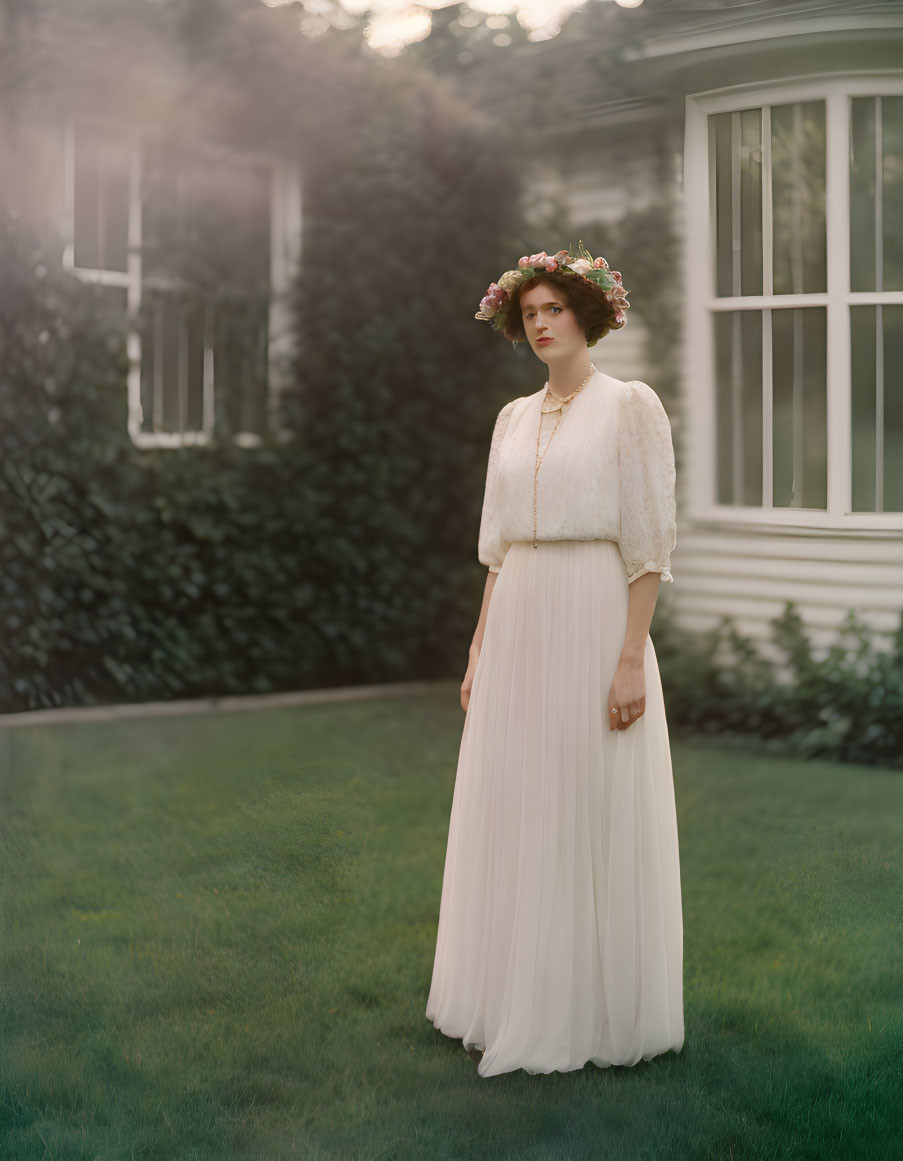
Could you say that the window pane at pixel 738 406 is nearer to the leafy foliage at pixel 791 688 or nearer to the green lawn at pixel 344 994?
the leafy foliage at pixel 791 688

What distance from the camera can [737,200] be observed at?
388cm

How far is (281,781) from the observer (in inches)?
117

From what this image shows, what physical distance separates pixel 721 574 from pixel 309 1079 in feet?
8.96

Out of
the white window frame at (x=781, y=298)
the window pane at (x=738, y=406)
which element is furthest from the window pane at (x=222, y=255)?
the window pane at (x=738, y=406)

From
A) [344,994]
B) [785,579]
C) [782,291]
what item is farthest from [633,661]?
[782,291]

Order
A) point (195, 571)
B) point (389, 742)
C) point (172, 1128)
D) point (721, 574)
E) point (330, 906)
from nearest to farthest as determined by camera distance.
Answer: point (172, 1128) < point (330, 906) < point (721, 574) < point (389, 742) < point (195, 571)

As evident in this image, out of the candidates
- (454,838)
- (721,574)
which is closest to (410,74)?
(721,574)

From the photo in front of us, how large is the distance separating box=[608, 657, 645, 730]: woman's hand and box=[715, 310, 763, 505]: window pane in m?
2.21

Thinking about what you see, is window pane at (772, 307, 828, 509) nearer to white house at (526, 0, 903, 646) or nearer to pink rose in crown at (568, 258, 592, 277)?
white house at (526, 0, 903, 646)

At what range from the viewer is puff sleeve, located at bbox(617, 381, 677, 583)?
235 centimetres

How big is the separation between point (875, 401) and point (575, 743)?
84.3 inches

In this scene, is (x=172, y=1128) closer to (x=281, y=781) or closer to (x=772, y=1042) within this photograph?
(x=281, y=781)

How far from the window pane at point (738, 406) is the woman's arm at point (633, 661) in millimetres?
2160

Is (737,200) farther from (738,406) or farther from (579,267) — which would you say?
(579,267)
